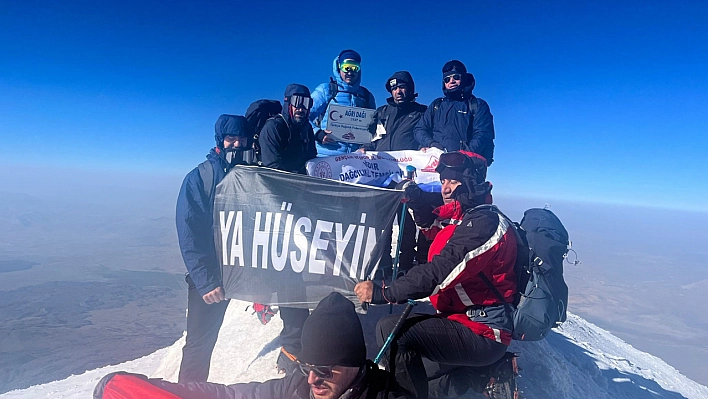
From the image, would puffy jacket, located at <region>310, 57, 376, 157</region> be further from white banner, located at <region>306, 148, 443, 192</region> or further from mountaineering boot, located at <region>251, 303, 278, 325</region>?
mountaineering boot, located at <region>251, 303, 278, 325</region>

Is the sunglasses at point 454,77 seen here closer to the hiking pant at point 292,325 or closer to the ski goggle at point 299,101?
the ski goggle at point 299,101

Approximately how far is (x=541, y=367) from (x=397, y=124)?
16.8 feet

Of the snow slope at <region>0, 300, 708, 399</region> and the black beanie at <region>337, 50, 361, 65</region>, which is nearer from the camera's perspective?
the snow slope at <region>0, 300, 708, 399</region>

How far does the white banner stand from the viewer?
6.72 metres

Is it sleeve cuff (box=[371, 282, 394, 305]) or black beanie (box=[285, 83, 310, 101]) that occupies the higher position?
black beanie (box=[285, 83, 310, 101])

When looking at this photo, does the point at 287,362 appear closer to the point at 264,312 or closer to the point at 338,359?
the point at 264,312

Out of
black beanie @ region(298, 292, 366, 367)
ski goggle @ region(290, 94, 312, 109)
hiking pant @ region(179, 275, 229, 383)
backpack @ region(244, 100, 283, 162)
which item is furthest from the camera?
backpack @ region(244, 100, 283, 162)

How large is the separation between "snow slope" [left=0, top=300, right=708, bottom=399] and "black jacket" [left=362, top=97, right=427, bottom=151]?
3.21 m

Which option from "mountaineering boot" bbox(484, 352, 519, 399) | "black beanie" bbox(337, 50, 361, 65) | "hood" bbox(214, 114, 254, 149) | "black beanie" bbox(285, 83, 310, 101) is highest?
"black beanie" bbox(337, 50, 361, 65)

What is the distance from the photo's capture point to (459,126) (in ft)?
23.7

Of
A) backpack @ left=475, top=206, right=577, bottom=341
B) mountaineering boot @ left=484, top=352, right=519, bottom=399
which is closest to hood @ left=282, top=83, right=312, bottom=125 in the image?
backpack @ left=475, top=206, right=577, bottom=341

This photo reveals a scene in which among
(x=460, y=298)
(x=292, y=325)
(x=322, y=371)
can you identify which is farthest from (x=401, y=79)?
(x=322, y=371)

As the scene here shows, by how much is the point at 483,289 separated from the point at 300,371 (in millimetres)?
2278

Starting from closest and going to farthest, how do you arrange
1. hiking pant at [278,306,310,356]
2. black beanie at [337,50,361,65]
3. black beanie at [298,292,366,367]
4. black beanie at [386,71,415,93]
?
black beanie at [298,292,366,367], hiking pant at [278,306,310,356], black beanie at [386,71,415,93], black beanie at [337,50,361,65]
